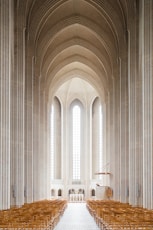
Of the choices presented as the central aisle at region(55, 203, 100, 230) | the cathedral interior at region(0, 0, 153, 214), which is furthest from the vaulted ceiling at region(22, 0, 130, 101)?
the central aisle at region(55, 203, 100, 230)

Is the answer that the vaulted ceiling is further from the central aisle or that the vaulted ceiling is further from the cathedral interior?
the central aisle

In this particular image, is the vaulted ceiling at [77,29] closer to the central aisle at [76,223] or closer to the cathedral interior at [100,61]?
the cathedral interior at [100,61]

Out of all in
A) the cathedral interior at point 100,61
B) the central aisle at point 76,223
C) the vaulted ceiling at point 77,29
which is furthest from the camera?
the vaulted ceiling at point 77,29

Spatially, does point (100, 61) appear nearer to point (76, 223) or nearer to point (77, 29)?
point (77, 29)

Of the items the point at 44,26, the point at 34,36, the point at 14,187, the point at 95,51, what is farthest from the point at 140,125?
the point at 95,51

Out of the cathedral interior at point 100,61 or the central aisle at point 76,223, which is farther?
the cathedral interior at point 100,61

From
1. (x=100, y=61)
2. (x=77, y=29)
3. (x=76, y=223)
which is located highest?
(x=77, y=29)

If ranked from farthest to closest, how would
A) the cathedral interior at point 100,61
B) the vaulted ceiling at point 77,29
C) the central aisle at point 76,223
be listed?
1. the vaulted ceiling at point 77,29
2. the cathedral interior at point 100,61
3. the central aisle at point 76,223

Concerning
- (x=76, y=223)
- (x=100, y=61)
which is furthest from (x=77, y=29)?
(x=76, y=223)

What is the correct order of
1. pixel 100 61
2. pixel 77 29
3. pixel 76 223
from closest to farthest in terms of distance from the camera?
pixel 76 223, pixel 77 29, pixel 100 61

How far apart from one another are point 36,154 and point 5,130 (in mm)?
17805

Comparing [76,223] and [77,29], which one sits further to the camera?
[77,29]

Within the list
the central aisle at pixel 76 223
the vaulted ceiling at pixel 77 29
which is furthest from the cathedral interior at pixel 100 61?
the central aisle at pixel 76 223

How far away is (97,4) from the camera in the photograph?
38.6 m
